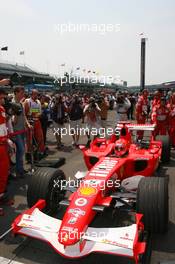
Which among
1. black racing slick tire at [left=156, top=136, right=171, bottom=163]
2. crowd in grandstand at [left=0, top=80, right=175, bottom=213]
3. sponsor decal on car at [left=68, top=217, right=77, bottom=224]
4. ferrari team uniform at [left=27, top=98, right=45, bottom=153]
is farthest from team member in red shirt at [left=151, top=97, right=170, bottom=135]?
sponsor decal on car at [left=68, top=217, right=77, bottom=224]

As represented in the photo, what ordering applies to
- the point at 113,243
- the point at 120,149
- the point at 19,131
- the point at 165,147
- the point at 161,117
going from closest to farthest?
1. the point at 113,243
2. the point at 120,149
3. the point at 19,131
4. the point at 165,147
5. the point at 161,117

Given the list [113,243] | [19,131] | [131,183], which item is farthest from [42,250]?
[19,131]

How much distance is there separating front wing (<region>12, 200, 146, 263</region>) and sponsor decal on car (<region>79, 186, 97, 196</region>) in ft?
1.72

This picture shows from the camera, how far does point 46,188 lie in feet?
13.6

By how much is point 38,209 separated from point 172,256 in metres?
1.58

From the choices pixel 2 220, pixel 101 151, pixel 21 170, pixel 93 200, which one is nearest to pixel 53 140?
pixel 21 170

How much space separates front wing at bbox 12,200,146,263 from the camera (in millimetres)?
2982

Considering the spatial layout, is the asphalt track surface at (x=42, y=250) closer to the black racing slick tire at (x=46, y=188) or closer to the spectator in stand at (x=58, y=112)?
the black racing slick tire at (x=46, y=188)

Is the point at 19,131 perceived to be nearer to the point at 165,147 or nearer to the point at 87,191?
the point at 87,191

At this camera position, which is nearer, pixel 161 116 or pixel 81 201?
pixel 81 201

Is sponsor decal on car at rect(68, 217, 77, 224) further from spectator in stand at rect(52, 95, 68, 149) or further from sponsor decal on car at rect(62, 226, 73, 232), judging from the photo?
spectator in stand at rect(52, 95, 68, 149)

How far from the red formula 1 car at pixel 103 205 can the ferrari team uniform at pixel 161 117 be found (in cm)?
351

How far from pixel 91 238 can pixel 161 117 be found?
20.1ft

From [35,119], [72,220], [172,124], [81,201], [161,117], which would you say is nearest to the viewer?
[72,220]
